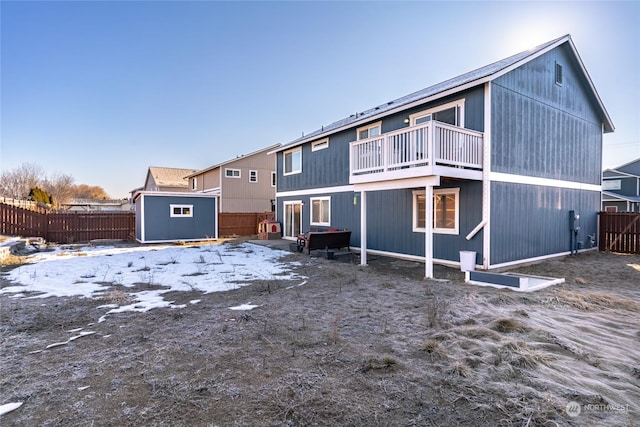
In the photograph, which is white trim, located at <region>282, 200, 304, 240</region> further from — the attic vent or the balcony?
the attic vent

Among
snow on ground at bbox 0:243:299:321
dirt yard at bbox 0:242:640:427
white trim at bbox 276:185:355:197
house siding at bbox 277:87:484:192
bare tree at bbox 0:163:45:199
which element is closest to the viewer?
dirt yard at bbox 0:242:640:427

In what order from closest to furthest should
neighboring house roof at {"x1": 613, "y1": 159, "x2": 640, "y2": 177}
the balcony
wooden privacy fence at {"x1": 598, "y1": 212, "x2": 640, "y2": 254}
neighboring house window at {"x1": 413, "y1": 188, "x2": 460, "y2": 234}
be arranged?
the balcony → neighboring house window at {"x1": 413, "y1": 188, "x2": 460, "y2": 234} → wooden privacy fence at {"x1": 598, "y1": 212, "x2": 640, "y2": 254} → neighboring house roof at {"x1": 613, "y1": 159, "x2": 640, "y2": 177}

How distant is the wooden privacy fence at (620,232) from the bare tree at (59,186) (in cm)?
5285

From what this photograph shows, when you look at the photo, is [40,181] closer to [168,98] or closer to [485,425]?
[168,98]

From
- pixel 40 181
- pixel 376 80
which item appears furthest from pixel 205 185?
pixel 40 181

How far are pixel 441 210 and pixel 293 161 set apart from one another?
30.0 feet

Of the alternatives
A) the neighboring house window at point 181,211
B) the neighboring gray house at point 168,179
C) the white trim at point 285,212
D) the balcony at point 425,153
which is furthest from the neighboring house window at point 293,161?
the neighboring gray house at point 168,179

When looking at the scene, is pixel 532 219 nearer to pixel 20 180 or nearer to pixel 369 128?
pixel 369 128

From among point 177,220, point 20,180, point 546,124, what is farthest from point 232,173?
point 20,180

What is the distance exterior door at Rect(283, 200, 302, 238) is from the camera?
16.7 metres

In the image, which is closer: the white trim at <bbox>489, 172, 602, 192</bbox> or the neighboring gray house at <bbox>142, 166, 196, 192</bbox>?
the white trim at <bbox>489, 172, 602, 192</bbox>

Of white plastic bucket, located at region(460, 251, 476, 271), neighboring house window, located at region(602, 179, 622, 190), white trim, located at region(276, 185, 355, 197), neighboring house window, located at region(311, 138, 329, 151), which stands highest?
neighboring house window, located at region(311, 138, 329, 151)

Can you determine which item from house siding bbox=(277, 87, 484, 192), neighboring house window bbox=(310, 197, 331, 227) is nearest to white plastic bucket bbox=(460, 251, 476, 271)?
house siding bbox=(277, 87, 484, 192)

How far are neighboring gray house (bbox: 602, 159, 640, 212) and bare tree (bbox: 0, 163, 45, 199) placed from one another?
2285 inches
